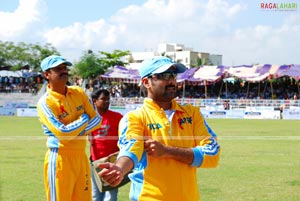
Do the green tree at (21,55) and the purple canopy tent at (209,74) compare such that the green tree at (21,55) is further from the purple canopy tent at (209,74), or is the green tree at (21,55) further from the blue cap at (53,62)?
the blue cap at (53,62)

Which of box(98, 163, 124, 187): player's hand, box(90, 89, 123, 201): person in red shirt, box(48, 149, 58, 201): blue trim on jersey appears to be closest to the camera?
box(98, 163, 124, 187): player's hand

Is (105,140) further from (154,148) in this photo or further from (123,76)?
(123,76)

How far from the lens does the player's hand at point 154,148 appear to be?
3.01m

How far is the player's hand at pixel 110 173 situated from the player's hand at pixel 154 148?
418 mm

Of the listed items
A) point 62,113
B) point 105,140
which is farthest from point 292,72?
point 62,113

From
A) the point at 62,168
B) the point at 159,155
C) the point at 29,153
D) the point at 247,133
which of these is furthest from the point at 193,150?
the point at 247,133

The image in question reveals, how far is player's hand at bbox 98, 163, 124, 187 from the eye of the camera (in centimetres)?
255

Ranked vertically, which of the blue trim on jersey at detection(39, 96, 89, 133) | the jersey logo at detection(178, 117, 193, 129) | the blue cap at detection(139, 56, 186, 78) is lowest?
the blue trim on jersey at detection(39, 96, 89, 133)

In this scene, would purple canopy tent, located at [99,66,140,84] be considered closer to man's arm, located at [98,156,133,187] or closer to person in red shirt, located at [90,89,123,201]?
person in red shirt, located at [90,89,123,201]

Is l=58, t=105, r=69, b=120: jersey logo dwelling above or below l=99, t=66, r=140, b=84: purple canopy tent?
above

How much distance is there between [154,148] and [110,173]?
0.51 metres

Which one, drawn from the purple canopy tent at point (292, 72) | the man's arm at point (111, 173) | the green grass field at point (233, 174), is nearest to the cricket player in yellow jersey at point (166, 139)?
the man's arm at point (111, 173)

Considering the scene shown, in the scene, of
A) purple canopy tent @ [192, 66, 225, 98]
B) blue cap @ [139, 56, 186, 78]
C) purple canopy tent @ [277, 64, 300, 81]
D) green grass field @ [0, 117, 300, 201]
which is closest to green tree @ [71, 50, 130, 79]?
purple canopy tent @ [192, 66, 225, 98]

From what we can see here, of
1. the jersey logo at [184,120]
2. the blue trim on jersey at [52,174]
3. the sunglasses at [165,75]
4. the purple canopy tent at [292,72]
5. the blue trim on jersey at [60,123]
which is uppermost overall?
the sunglasses at [165,75]
